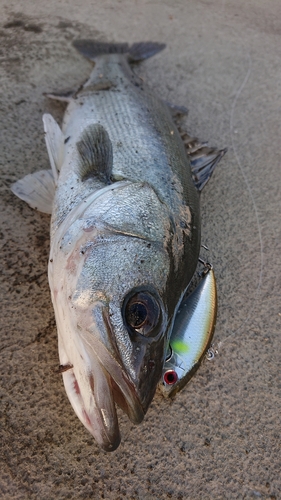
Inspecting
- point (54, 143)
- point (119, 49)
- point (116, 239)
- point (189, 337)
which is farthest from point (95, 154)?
point (119, 49)

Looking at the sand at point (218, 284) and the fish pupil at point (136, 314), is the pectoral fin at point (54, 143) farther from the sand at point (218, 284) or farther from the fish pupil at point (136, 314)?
the fish pupil at point (136, 314)

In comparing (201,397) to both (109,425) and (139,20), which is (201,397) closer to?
(109,425)

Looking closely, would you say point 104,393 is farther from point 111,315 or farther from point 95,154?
point 95,154

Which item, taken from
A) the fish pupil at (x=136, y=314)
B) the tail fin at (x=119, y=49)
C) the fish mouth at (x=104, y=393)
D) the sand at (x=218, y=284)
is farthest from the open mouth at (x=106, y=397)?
the tail fin at (x=119, y=49)

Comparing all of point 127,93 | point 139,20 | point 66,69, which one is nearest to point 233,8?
point 139,20

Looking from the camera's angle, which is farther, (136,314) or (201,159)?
(201,159)

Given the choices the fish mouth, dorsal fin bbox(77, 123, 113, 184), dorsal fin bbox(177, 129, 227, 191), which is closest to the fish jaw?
the fish mouth

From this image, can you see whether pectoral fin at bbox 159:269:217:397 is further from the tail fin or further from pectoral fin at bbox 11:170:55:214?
the tail fin
